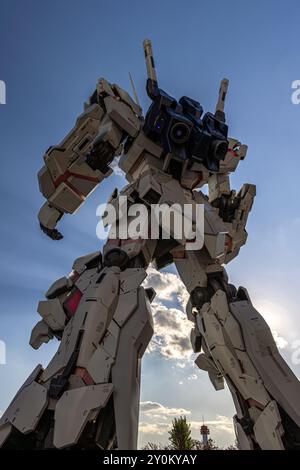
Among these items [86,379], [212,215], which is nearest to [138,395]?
[86,379]

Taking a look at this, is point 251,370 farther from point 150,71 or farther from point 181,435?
point 181,435

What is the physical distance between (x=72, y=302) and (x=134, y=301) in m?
0.58

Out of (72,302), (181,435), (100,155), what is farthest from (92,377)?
(181,435)

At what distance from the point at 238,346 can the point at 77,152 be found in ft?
8.57

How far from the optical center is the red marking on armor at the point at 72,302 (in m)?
2.92

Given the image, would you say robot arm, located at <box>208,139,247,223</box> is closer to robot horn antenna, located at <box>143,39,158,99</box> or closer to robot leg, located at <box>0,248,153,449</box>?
robot horn antenna, located at <box>143,39,158,99</box>

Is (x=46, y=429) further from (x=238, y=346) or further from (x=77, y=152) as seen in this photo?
(x=77, y=152)

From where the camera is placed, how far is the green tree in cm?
1337

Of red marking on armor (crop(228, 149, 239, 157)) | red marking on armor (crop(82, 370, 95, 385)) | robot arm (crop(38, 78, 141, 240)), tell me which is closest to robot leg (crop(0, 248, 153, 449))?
red marking on armor (crop(82, 370, 95, 385))

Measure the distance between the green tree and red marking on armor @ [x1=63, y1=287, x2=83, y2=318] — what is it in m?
12.6

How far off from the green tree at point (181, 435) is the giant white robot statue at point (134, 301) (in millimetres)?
11017

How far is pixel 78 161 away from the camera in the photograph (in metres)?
3.82

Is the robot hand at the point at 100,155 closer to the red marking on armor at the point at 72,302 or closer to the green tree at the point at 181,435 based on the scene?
the red marking on armor at the point at 72,302
